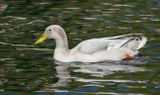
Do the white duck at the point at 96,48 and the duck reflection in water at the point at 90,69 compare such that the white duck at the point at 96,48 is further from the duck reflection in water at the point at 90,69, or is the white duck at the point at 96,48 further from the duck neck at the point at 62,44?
the duck reflection in water at the point at 90,69

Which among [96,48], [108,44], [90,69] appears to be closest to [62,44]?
[96,48]

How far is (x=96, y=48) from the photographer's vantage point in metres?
18.3

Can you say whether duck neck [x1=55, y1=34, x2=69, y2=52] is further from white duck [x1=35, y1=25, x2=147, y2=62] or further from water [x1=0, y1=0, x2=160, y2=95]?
water [x1=0, y1=0, x2=160, y2=95]

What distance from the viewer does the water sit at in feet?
50.5

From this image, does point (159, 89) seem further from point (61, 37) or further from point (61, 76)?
point (61, 37)

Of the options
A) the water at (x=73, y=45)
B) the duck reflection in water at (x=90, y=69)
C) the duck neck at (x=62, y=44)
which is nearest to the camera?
the water at (x=73, y=45)

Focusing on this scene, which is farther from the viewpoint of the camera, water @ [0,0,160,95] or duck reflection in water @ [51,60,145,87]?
duck reflection in water @ [51,60,145,87]

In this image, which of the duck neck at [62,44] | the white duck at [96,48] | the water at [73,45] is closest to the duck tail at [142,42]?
the white duck at [96,48]

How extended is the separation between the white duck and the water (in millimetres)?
244

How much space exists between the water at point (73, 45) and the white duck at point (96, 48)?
244mm

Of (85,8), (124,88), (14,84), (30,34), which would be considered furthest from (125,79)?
(85,8)

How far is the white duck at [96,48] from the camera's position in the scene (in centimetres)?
1836

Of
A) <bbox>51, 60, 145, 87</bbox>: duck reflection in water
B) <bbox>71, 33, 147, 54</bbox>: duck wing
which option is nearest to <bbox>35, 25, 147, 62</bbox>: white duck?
<bbox>71, 33, 147, 54</bbox>: duck wing

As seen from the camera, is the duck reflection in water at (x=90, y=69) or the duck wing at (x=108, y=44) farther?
the duck wing at (x=108, y=44)
